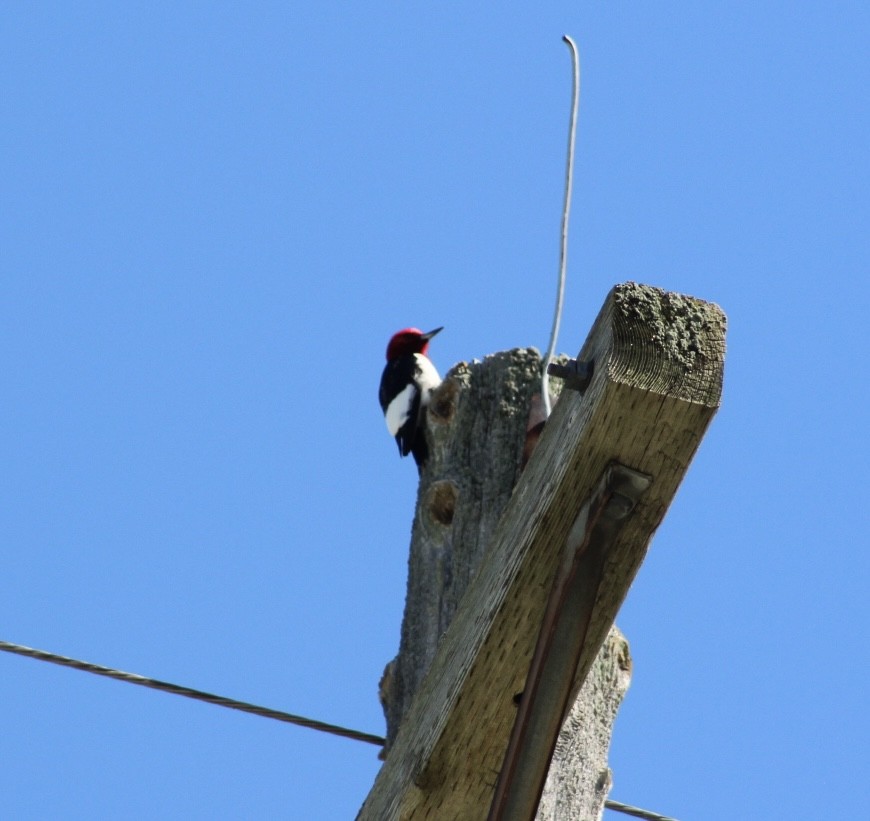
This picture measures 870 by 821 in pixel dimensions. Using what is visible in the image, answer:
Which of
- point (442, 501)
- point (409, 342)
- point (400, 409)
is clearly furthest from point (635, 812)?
point (409, 342)

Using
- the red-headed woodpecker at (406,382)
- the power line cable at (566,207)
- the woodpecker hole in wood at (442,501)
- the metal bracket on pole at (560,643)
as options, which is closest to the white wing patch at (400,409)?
the red-headed woodpecker at (406,382)

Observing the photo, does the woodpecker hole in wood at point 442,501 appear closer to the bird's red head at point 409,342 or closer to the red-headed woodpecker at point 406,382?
the red-headed woodpecker at point 406,382

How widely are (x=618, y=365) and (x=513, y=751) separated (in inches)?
18.8

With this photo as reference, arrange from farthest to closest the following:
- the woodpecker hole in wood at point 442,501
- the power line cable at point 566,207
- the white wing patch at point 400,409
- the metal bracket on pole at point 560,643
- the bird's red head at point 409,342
A: the bird's red head at point 409,342 → the white wing patch at point 400,409 → the woodpecker hole in wood at point 442,501 → the power line cable at point 566,207 → the metal bracket on pole at point 560,643

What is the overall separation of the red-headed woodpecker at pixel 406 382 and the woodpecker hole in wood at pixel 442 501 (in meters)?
4.01

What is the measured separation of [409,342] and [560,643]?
736 cm

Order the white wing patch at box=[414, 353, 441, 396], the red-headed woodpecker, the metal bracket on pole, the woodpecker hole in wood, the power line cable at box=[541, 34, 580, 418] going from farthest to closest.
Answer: the white wing patch at box=[414, 353, 441, 396] < the red-headed woodpecker < the woodpecker hole in wood < the power line cable at box=[541, 34, 580, 418] < the metal bracket on pole

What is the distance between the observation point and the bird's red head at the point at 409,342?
8.71 metres

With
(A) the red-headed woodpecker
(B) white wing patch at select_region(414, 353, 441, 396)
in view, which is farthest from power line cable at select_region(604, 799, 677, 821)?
(B) white wing patch at select_region(414, 353, 441, 396)

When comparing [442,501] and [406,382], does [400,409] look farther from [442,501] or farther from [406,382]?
[442,501]

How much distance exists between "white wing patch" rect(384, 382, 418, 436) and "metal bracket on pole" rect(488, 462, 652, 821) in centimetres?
580

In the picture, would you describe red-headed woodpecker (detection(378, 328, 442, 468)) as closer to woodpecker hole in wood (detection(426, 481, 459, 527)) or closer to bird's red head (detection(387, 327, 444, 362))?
bird's red head (detection(387, 327, 444, 362))

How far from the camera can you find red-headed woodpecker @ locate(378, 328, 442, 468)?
287 inches

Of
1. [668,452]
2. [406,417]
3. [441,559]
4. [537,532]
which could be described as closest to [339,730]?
[441,559]
